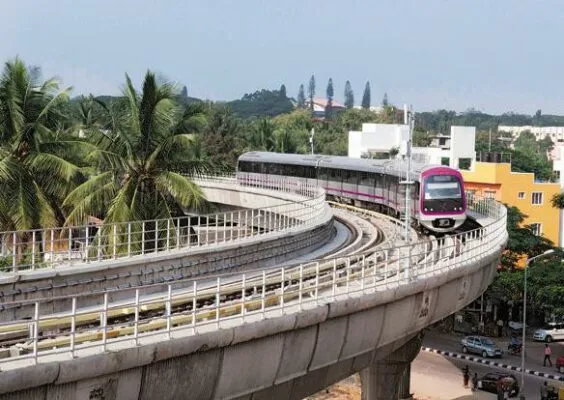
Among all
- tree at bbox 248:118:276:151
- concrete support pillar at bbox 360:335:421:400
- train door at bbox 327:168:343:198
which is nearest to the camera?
concrete support pillar at bbox 360:335:421:400

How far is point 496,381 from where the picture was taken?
35.9 m

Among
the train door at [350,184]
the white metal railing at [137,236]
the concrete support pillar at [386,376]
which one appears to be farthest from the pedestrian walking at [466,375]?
the train door at [350,184]

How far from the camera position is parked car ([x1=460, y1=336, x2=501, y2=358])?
41.2 m

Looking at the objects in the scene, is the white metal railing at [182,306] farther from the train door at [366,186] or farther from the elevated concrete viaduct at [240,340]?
the train door at [366,186]

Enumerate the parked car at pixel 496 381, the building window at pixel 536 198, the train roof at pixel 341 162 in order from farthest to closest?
the building window at pixel 536 198 < the train roof at pixel 341 162 < the parked car at pixel 496 381

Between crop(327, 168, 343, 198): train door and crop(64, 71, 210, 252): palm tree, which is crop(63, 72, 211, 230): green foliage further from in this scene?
crop(327, 168, 343, 198): train door

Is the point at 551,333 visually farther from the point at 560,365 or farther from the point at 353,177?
the point at 353,177

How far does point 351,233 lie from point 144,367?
25.2 metres

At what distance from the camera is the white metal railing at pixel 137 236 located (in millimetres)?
20703

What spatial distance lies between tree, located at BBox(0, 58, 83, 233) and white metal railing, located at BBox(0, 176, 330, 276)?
687 millimetres

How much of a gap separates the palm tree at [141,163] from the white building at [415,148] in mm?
41697

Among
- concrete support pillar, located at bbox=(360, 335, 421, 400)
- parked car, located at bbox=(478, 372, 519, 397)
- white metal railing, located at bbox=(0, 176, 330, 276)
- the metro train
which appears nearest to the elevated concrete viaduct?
white metal railing, located at bbox=(0, 176, 330, 276)

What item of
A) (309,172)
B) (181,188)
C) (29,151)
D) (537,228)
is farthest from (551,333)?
(29,151)

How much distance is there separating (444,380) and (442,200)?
8394 millimetres
